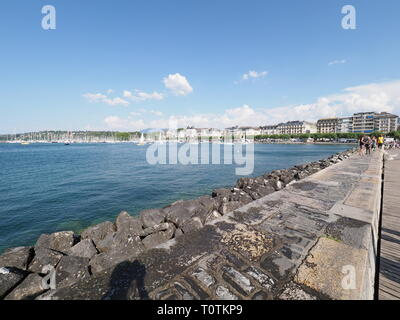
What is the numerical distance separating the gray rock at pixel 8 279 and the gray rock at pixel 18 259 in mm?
715

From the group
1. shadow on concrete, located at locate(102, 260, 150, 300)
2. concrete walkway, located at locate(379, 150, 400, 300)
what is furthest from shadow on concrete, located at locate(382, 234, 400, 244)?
shadow on concrete, located at locate(102, 260, 150, 300)

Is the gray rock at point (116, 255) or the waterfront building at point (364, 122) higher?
the waterfront building at point (364, 122)

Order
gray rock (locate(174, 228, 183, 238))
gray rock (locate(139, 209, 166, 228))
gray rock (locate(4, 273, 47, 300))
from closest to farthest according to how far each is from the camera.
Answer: gray rock (locate(4, 273, 47, 300))
gray rock (locate(174, 228, 183, 238))
gray rock (locate(139, 209, 166, 228))

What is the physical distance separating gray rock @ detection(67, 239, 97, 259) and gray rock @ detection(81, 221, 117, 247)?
708 millimetres

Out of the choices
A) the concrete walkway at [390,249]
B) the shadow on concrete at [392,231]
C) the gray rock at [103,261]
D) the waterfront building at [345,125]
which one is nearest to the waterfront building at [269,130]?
the waterfront building at [345,125]

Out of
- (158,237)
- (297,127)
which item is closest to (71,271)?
(158,237)

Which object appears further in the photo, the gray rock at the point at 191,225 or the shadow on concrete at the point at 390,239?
the gray rock at the point at 191,225

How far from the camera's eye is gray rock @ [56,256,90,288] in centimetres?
297

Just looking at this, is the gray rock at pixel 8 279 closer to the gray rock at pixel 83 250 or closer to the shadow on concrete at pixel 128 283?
the gray rock at pixel 83 250

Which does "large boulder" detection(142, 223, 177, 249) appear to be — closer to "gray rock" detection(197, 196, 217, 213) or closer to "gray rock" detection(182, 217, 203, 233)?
"gray rock" detection(182, 217, 203, 233)

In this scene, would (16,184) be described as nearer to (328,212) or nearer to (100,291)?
(100,291)

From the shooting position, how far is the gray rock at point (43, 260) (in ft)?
11.4

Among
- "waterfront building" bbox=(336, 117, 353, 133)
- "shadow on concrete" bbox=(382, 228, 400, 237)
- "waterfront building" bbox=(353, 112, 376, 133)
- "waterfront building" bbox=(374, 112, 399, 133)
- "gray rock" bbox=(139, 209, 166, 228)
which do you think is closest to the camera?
"shadow on concrete" bbox=(382, 228, 400, 237)
